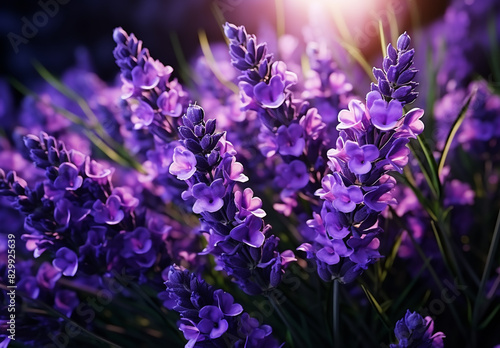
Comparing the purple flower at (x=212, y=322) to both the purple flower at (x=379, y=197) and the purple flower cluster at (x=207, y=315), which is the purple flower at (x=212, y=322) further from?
the purple flower at (x=379, y=197)

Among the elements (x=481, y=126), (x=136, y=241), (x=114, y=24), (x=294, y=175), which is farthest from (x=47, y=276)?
(x=114, y=24)

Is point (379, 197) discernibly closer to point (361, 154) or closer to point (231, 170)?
point (361, 154)

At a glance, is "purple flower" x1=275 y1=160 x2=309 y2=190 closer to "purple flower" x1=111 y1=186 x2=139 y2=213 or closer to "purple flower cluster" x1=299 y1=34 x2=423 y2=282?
"purple flower cluster" x1=299 y1=34 x2=423 y2=282

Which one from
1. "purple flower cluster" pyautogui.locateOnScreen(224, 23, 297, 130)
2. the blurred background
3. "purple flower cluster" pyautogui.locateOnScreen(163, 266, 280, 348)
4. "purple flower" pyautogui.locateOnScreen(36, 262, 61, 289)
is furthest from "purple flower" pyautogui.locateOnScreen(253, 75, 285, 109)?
the blurred background

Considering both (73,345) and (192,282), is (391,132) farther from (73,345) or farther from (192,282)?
(73,345)

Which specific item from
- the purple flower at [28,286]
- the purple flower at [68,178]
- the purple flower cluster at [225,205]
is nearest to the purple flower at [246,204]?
the purple flower cluster at [225,205]
